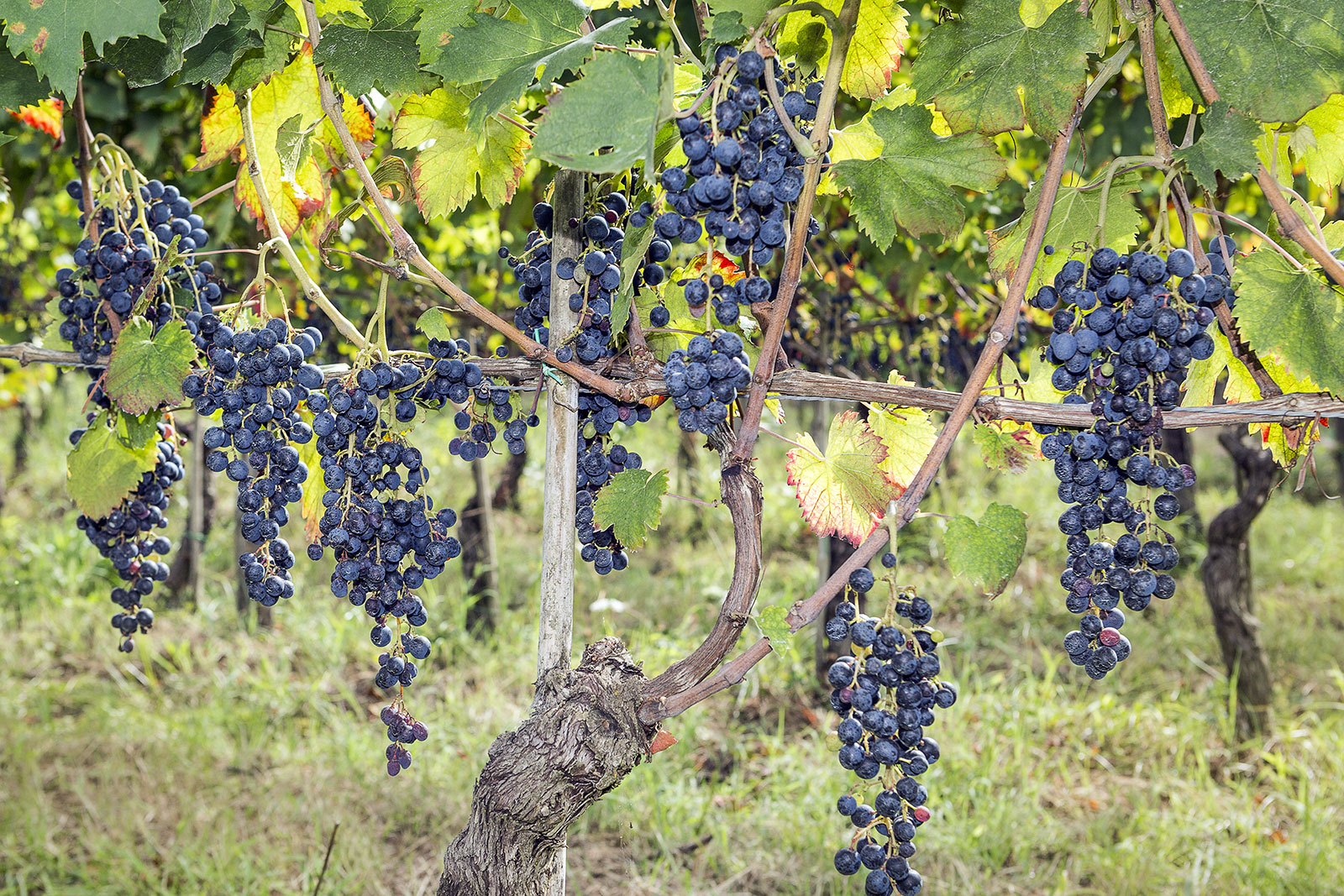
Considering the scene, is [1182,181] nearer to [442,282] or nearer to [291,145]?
[442,282]

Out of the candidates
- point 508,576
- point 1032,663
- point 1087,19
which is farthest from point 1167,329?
point 508,576

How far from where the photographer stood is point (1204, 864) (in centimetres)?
296

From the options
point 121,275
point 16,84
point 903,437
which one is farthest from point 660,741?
point 16,84

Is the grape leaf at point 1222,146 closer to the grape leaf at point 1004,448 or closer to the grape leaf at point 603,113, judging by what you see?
the grape leaf at point 1004,448

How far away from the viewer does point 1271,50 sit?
1.06 meters

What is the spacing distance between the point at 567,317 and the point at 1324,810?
3.34 metres

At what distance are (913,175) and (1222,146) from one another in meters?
0.36

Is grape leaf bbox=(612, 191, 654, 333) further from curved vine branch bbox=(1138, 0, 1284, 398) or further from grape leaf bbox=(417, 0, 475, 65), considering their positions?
curved vine branch bbox=(1138, 0, 1284, 398)

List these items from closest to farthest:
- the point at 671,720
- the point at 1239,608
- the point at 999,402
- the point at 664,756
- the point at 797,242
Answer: the point at 797,242
the point at 999,402
the point at 664,756
the point at 1239,608
the point at 671,720

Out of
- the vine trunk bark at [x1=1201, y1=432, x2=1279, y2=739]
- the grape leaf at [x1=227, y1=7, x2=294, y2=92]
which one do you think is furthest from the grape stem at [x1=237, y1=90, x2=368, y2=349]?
the vine trunk bark at [x1=1201, y1=432, x2=1279, y2=739]

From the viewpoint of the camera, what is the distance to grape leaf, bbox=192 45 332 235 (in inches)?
64.0

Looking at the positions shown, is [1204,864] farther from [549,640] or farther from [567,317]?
[567,317]

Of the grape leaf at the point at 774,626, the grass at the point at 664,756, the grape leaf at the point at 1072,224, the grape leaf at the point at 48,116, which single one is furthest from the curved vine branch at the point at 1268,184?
the grape leaf at the point at 48,116

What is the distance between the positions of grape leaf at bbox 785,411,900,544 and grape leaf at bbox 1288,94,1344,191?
0.76 meters
